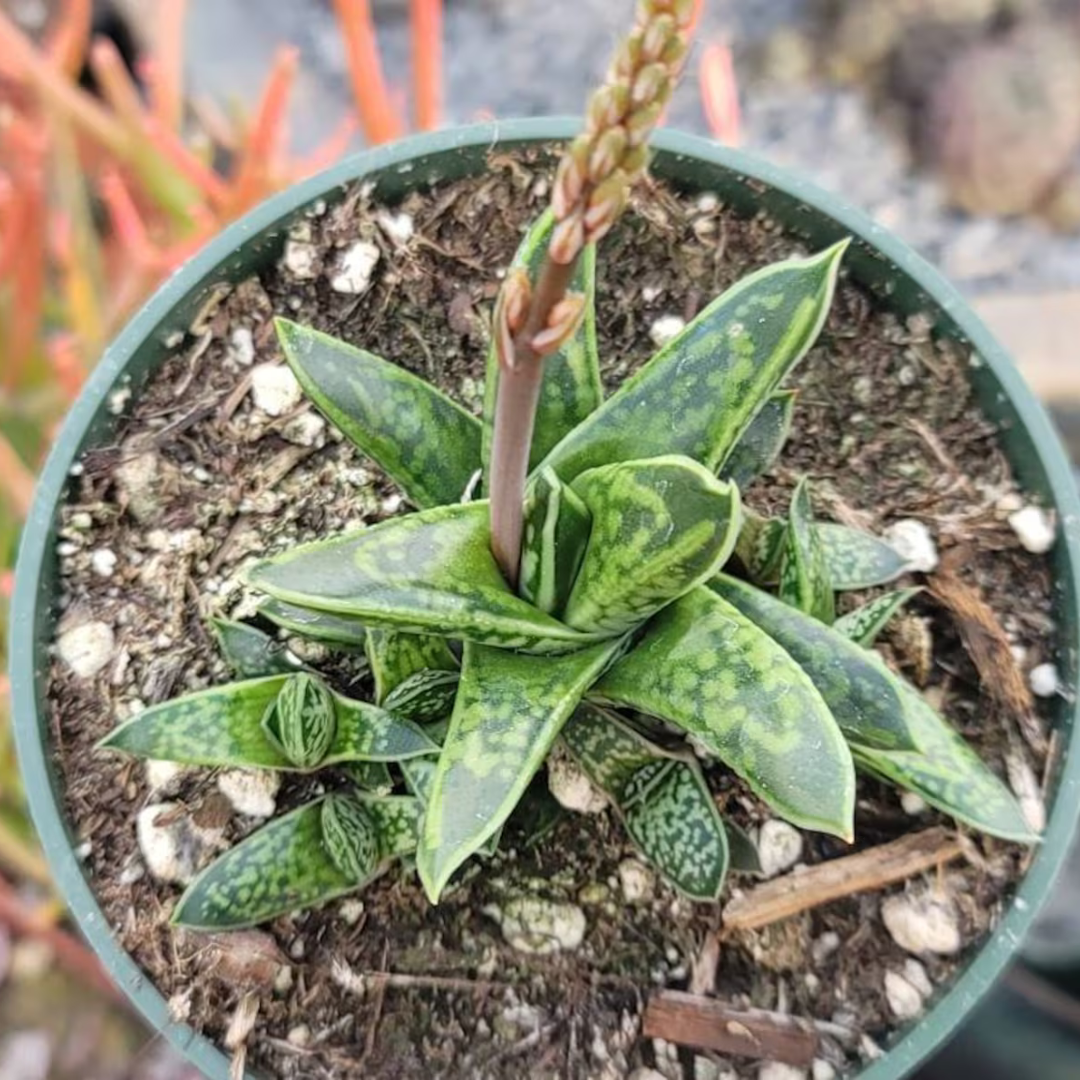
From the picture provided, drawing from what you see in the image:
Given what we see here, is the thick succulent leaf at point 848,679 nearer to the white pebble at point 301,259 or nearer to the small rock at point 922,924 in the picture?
the small rock at point 922,924

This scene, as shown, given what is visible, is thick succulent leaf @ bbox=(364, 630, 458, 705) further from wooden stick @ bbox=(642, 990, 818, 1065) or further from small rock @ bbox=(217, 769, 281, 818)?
wooden stick @ bbox=(642, 990, 818, 1065)

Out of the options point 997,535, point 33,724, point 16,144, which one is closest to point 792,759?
point 997,535

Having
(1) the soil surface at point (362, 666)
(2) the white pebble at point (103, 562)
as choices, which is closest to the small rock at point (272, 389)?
(1) the soil surface at point (362, 666)

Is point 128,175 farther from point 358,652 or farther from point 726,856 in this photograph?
point 726,856

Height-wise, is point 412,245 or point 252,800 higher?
point 412,245

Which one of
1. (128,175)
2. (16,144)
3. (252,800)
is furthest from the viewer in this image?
(128,175)

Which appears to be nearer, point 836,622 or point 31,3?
point 836,622

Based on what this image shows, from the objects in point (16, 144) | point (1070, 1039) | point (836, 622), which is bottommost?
point (1070, 1039)

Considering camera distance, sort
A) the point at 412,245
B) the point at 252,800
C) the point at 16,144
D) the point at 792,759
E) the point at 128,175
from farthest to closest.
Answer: the point at 128,175, the point at 16,144, the point at 412,245, the point at 252,800, the point at 792,759

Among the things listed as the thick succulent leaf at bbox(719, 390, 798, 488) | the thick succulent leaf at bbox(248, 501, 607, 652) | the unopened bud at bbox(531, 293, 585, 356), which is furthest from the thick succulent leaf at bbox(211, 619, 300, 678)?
the unopened bud at bbox(531, 293, 585, 356)
